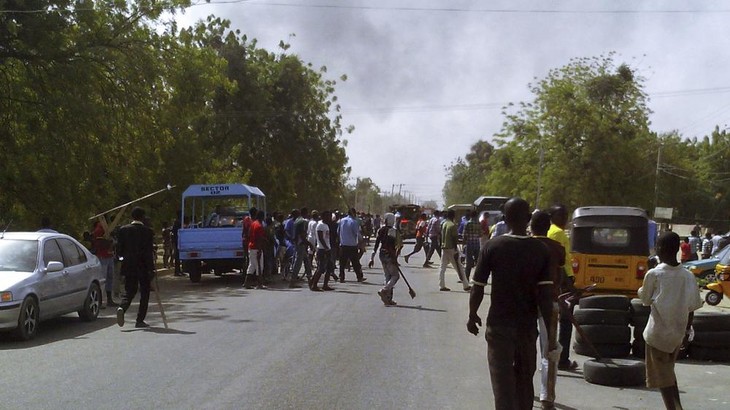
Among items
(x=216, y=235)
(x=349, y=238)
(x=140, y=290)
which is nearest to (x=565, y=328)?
(x=140, y=290)

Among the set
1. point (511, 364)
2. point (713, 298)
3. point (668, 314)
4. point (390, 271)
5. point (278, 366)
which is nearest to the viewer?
point (511, 364)

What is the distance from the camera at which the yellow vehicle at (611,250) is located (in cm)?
1602

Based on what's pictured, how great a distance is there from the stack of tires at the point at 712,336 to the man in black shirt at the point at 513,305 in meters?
5.12

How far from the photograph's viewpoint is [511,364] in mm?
5977

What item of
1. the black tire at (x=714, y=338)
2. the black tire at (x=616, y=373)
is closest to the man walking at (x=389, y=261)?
the black tire at (x=714, y=338)

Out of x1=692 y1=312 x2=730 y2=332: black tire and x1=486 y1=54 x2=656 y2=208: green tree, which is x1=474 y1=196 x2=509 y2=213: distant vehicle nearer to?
x1=486 y1=54 x2=656 y2=208: green tree

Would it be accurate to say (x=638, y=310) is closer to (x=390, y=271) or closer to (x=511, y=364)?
(x=511, y=364)

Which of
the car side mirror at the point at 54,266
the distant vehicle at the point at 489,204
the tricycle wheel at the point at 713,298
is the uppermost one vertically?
the distant vehicle at the point at 489,204

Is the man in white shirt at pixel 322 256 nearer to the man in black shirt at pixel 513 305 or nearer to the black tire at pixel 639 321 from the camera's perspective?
the black tire at pixel 639 321

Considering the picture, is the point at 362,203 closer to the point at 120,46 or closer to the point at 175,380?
the point at 120,46

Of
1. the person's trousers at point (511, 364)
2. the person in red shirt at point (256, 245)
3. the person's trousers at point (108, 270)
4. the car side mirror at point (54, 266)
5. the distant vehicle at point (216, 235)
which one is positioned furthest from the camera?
the distant vehicle at point (216, 235)

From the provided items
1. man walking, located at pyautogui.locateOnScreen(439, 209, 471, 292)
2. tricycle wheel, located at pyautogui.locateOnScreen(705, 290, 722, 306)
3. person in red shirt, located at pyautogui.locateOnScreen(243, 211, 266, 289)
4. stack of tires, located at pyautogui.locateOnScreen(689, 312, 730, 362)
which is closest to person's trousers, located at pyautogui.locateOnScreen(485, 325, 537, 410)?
stack of tires, located at pyautogui.locateOnScreen(689, 312, 730, 362)

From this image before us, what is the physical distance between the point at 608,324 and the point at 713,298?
11.3m

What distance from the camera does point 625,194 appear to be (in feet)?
182
